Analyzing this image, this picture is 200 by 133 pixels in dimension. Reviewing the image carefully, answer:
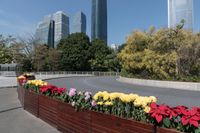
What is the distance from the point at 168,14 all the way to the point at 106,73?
26.1 m

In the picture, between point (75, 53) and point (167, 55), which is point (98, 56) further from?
point (167, 55)

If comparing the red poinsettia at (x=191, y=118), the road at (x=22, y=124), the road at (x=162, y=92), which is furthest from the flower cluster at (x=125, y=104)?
the road at (x=162, y=92)

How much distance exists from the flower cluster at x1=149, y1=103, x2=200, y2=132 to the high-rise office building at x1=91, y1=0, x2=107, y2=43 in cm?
13749

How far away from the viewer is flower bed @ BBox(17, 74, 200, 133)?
159 inches

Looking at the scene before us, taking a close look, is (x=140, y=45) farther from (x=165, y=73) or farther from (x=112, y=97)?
(x=112, y=97)

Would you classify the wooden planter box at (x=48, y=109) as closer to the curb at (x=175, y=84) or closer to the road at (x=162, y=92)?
the road at (x=162, y=92)

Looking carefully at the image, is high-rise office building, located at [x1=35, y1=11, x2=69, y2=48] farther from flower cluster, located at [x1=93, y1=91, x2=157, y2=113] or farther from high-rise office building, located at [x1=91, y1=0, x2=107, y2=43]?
flower cluster, located at [x1=93, y1=91, x2=157, y2=113]

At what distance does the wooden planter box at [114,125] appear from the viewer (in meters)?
4.31

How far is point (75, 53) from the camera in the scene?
6538cm

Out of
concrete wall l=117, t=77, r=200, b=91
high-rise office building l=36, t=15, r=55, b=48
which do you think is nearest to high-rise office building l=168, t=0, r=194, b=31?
concrete wall l=117, t=77, r=200, b=91

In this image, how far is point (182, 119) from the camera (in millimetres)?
3812

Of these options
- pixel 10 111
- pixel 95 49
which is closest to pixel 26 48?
pixel 95 49

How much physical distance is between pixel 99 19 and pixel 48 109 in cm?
13853

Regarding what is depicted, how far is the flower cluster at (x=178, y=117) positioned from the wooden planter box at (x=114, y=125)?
0.21 meters
